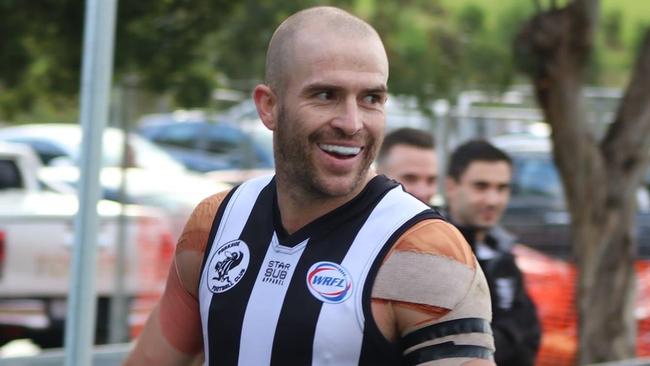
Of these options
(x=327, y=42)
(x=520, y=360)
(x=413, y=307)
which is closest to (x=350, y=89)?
(x=327, y=42)

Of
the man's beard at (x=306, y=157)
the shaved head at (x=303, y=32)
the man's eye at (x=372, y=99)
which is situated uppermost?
the shaved head at (x=303, y=32)

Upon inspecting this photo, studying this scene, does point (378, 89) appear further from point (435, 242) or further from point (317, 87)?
point (435, 242)

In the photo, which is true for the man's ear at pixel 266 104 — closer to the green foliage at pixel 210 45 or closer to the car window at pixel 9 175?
the green foliage at pixel 210 45

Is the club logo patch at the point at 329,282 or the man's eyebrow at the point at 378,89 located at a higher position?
the man's eyebrow at the point at 378,89

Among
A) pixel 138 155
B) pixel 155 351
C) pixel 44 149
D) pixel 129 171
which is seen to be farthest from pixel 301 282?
pixel 44 149

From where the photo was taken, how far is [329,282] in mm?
2391

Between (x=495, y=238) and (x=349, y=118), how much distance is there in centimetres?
245

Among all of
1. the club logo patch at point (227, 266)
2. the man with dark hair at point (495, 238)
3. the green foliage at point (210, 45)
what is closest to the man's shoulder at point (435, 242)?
the club logo patch at point (227, 266)

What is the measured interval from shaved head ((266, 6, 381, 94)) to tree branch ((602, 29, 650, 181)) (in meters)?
4.21

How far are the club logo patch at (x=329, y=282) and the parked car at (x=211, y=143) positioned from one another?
683 cm

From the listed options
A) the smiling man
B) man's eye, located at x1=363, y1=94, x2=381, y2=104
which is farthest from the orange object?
man's eye, located at x1=363, y1=94, x2=381, y2=104

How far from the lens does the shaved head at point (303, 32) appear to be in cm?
247

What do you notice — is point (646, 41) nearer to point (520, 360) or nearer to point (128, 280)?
point (520, 360)

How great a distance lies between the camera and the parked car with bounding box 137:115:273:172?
9.69 meters
